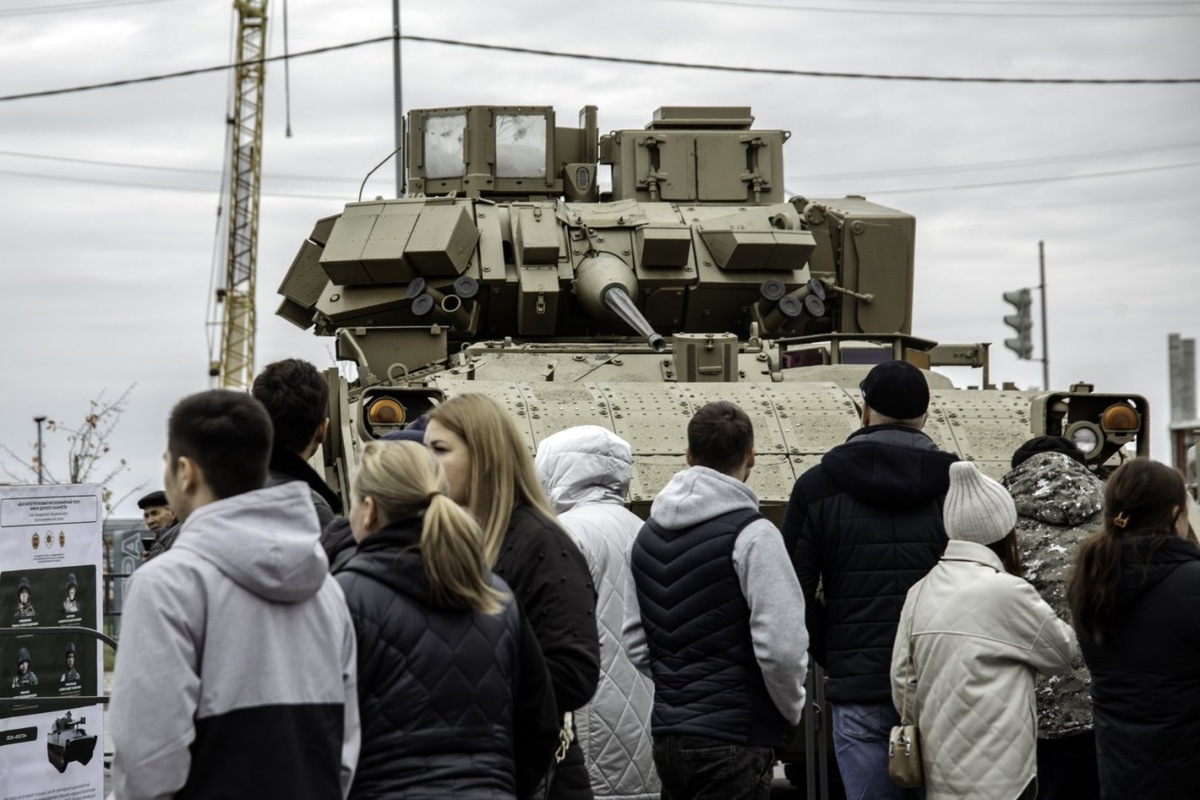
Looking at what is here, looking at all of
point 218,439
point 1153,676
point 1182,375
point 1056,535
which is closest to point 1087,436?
point 1056,535

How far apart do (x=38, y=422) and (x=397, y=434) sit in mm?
14592

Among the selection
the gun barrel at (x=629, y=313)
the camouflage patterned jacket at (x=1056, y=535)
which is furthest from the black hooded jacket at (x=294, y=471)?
the gun barrel at (x=629, y=313)

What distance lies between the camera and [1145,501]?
5.38m

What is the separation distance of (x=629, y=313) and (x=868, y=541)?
5771 mm

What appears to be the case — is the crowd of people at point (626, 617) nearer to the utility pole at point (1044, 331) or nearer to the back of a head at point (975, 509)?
the back of a head at point (975, 509)

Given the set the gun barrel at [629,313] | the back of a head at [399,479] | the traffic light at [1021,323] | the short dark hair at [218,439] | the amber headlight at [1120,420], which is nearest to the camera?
the short dark hair at [218,439]

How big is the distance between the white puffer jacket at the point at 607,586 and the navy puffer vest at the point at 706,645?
11 centimetres

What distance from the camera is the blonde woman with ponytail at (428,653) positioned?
12.8 ft

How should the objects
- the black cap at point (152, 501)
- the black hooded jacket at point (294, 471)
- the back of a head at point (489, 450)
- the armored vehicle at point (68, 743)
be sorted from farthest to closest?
1. the black cap at point (152, 501)
2. the armored vehicle at point (68, 743)
3. the black hooded jacket at point (294, 471)
4. the back of a head at point (489, 450)

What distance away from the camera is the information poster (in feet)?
25.3

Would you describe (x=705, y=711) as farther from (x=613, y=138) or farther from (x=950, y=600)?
(x=613, y=138)

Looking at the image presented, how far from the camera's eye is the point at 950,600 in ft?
17.6

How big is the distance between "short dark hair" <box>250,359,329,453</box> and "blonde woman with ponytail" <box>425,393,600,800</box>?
0.58m

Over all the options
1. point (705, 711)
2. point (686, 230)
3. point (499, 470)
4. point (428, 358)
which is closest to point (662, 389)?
point (428, 358)
